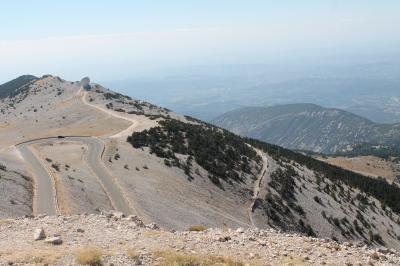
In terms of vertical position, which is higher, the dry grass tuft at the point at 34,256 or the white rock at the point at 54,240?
the dry grass tuft at the point at 34,256

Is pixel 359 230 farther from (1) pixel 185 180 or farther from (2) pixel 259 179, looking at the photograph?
(1) pixel 185 180

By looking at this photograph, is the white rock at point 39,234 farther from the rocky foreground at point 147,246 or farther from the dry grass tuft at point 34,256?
the dry grass tuft at point 34,256

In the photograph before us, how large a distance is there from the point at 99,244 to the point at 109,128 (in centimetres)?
6483

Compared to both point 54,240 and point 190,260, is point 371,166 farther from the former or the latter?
point 54,240

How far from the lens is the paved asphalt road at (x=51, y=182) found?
3375 cm

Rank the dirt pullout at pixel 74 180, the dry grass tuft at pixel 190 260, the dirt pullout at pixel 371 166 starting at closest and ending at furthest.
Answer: the dry grass tuft at pixel 190 260
the dirt pullout at pixel 74 180
the dirt pullout at pixel 371 166

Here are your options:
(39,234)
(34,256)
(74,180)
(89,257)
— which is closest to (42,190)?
(74,180)

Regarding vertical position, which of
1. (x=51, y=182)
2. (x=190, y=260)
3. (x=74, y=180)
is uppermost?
(x=190, y=260)

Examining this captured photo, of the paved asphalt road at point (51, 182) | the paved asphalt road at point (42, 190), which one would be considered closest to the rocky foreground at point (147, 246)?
the paved asphalt road at point (42, 190)

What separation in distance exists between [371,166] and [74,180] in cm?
13805

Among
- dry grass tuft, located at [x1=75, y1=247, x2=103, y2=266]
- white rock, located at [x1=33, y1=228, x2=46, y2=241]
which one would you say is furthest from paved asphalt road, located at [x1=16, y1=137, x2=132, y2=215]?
dry grass tuft, located at [x1=75, y1=247, x2=103, y2=266]

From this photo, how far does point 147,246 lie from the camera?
58.6ft

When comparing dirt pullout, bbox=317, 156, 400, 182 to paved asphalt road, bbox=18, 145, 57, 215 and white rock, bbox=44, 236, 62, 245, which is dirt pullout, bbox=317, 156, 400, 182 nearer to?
paved asphalt road, bbox=18, 145, 57, 215

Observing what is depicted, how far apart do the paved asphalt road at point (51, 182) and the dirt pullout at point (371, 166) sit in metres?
108
